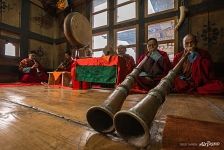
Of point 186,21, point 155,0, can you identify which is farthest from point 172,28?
point 155,0

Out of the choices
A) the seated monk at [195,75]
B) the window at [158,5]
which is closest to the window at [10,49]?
the window at [158,5]

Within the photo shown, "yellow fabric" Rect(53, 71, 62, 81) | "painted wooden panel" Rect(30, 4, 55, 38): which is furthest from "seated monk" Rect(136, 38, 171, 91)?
"painted wooden panel" Rect(30, 4, 55, 38)

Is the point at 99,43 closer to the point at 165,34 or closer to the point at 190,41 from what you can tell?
the point at 165,34

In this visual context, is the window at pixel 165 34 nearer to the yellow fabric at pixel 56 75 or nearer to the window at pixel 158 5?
the window at pixel 158 5

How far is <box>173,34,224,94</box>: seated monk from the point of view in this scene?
11.4 ft

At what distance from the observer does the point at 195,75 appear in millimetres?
3619

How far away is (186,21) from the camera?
5160mm

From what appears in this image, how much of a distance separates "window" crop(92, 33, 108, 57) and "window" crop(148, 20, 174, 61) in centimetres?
200

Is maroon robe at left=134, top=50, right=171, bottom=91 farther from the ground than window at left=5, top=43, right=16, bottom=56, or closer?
closer

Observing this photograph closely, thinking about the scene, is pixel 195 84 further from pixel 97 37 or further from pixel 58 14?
pixel 58 14

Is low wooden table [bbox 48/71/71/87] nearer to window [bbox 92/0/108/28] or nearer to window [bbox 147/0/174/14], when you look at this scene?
window [bbox 92/0/108/28]

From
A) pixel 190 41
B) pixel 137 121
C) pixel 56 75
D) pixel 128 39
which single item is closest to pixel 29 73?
pixel 56 75

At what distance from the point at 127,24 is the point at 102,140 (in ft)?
19.4

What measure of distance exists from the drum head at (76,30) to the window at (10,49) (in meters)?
3.63
